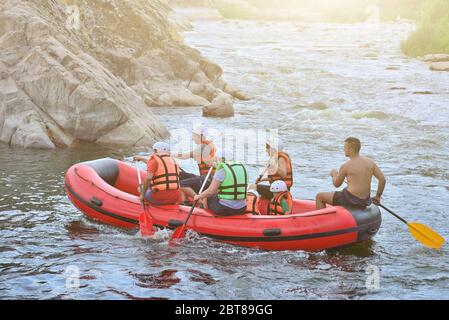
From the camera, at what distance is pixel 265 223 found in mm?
9281

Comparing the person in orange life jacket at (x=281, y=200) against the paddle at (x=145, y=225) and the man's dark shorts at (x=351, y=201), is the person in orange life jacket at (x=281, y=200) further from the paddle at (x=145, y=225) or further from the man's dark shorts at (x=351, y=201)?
the paddle at (x=145, y=225)

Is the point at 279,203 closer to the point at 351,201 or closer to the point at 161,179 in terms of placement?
the point at 351,201

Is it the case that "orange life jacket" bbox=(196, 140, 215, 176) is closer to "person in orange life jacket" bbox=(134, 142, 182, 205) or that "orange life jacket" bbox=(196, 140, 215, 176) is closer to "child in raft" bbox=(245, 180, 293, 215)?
"person in orange life jacket" bbox=(134, 142, 182, 205)

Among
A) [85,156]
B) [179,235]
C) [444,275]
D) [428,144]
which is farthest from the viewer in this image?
[428,144]

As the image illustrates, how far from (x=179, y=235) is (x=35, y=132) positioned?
6.58m

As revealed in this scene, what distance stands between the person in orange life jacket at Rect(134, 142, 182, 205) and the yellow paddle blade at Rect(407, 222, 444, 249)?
10.8ft

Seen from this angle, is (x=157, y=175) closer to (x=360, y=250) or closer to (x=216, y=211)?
(x=216, y=211)

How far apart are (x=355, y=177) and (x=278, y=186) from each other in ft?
3.92

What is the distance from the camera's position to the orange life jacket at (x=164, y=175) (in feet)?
31.6

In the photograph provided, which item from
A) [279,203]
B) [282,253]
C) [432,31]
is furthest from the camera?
[432,31]

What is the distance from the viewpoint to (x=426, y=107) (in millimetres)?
21812

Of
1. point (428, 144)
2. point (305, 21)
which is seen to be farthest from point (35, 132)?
point (305, 21)

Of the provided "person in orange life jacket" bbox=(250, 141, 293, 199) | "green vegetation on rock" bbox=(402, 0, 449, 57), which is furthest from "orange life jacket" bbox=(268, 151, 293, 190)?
"green vegetation on rock" bbox=(402, 0, 449, 57)

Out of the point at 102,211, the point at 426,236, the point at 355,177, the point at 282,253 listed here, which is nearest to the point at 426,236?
the point at 426,236
